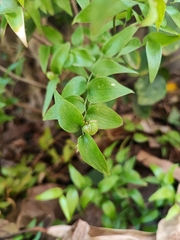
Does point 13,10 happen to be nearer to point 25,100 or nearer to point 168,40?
point 168,40

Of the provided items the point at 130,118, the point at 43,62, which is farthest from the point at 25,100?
the point at 43,62

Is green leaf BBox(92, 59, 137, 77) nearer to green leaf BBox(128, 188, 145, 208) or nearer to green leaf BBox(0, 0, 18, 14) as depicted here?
green leaf BBox(0, 0, 18, 14)

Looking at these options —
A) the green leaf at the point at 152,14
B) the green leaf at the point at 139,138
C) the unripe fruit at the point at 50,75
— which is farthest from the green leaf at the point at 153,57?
the green leaf at the point at 139,138

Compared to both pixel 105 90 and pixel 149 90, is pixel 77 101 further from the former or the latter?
pixel 149 90

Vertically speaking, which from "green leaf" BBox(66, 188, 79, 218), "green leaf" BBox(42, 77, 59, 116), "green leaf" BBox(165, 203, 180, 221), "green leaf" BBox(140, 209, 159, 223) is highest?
"green leaf" BBox(42, 77, 59, 116)

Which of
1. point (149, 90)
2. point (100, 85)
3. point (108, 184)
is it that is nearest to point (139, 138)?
point (149, 90)

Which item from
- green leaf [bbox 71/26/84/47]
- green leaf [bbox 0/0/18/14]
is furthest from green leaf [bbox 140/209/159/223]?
green leaf [bbox 0/0/18/14]

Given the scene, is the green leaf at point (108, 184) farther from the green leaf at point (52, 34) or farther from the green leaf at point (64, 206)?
the green leaf at point (52, 34)
